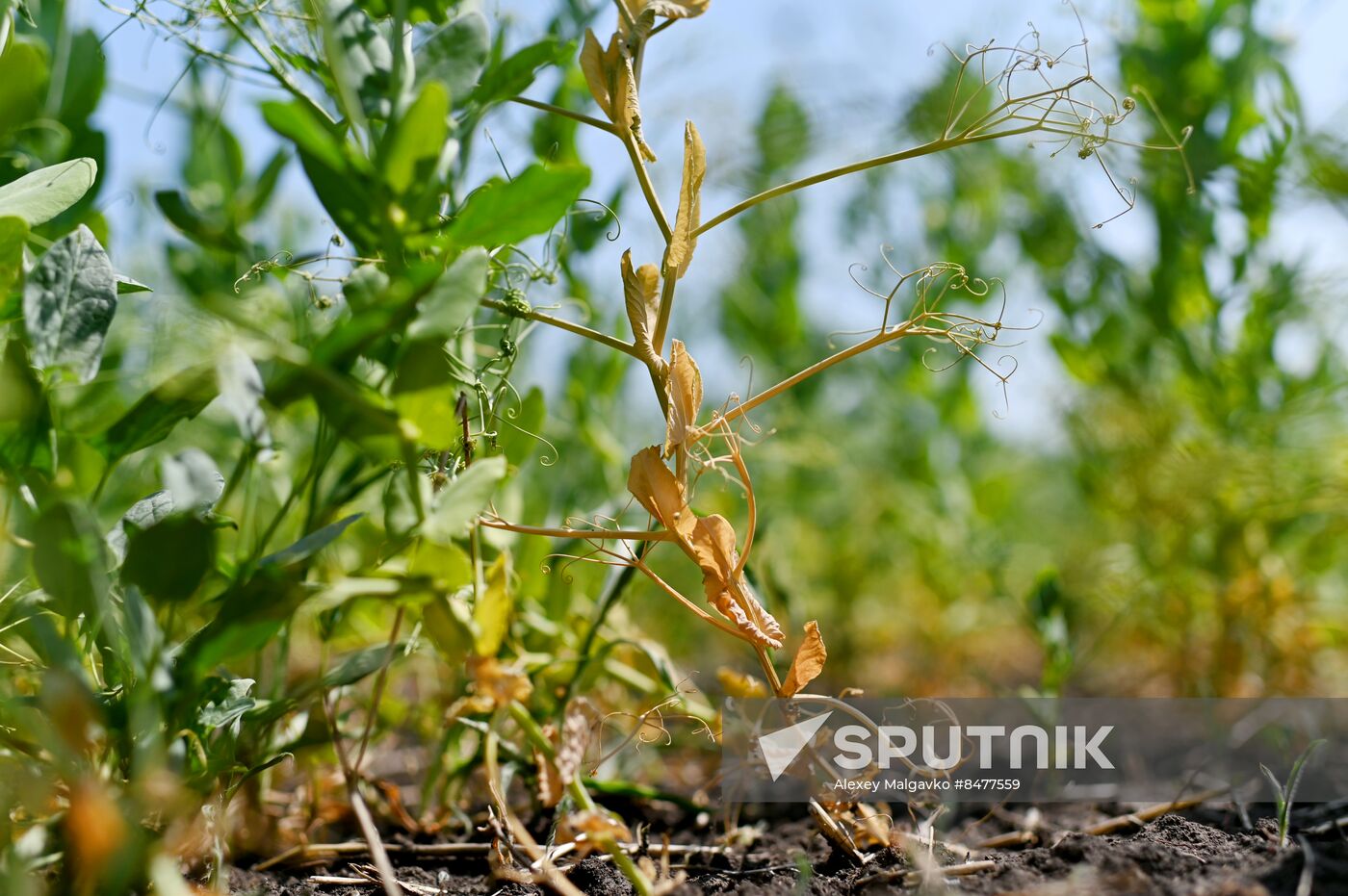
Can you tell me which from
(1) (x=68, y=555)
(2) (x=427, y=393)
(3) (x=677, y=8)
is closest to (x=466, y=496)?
(2) (x=427, y=393)

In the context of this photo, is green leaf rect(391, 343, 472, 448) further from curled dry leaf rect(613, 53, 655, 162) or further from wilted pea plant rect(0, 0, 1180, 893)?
curled dry leaf rect(613, 53, 655, 162)

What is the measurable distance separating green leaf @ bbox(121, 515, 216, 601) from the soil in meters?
0.16

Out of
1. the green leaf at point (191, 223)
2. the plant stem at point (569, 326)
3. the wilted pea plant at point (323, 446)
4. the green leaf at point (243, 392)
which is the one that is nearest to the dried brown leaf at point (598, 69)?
the wilted pea plant at point (323, 446)

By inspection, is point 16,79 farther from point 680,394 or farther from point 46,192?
point 680,394

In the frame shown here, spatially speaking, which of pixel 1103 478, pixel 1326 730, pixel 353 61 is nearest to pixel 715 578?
pixel 353 61

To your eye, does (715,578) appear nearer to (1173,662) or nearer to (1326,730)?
(1326,730)

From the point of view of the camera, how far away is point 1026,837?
584 mm

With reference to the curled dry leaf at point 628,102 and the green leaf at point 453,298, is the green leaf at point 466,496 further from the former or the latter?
the curled dry leaf at point 628,102

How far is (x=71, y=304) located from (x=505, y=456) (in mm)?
220

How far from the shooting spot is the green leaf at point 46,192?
437mm

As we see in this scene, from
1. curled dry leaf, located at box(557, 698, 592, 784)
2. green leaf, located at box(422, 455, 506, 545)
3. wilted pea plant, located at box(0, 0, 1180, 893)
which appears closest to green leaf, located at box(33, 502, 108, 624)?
wilted pea plant, located at box(0, 0, 1180, 893)

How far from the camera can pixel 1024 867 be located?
0.50m

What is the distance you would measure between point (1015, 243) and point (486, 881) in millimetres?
1158

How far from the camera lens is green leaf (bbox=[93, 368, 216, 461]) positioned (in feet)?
1.33
